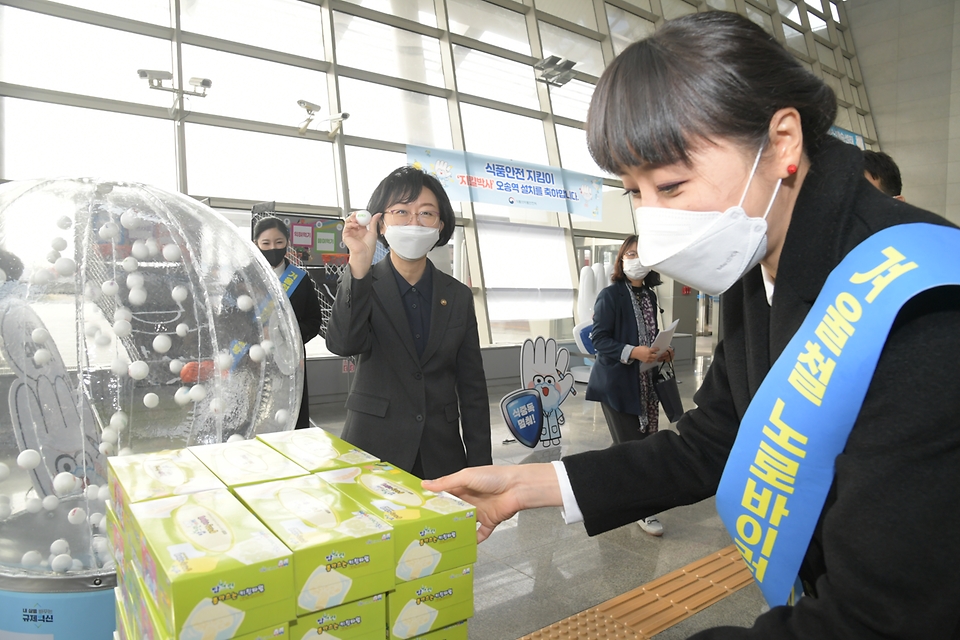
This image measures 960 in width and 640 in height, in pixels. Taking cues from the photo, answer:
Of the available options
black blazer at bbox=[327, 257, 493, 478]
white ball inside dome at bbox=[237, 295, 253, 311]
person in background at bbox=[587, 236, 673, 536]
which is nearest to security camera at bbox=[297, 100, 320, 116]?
person in background at bbox=[587, 236, 673, 536]

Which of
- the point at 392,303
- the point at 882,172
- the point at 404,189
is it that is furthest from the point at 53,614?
the point at 882,172

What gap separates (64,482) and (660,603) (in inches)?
86.2

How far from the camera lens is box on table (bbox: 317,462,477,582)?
78 cm

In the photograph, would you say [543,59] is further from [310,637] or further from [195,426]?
[310,637]

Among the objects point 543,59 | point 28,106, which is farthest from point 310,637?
point 543,59

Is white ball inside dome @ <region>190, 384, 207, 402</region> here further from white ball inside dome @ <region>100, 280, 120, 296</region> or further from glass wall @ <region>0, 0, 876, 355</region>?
glass wall @ <region>0, 0, 876, 355</region>

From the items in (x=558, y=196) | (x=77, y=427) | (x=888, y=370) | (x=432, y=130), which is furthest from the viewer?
(x=558, y=196)

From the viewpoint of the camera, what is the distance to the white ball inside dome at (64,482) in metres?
1.35

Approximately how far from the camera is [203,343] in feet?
5.12

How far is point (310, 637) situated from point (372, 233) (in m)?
1.58

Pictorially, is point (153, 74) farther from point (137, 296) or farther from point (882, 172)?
point (882, 172)

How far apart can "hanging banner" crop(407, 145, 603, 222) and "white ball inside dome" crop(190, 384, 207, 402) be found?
6.42 metres

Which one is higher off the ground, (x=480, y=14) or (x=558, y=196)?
(x=480, y=14)

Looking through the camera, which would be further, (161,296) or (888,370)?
(161,296)
